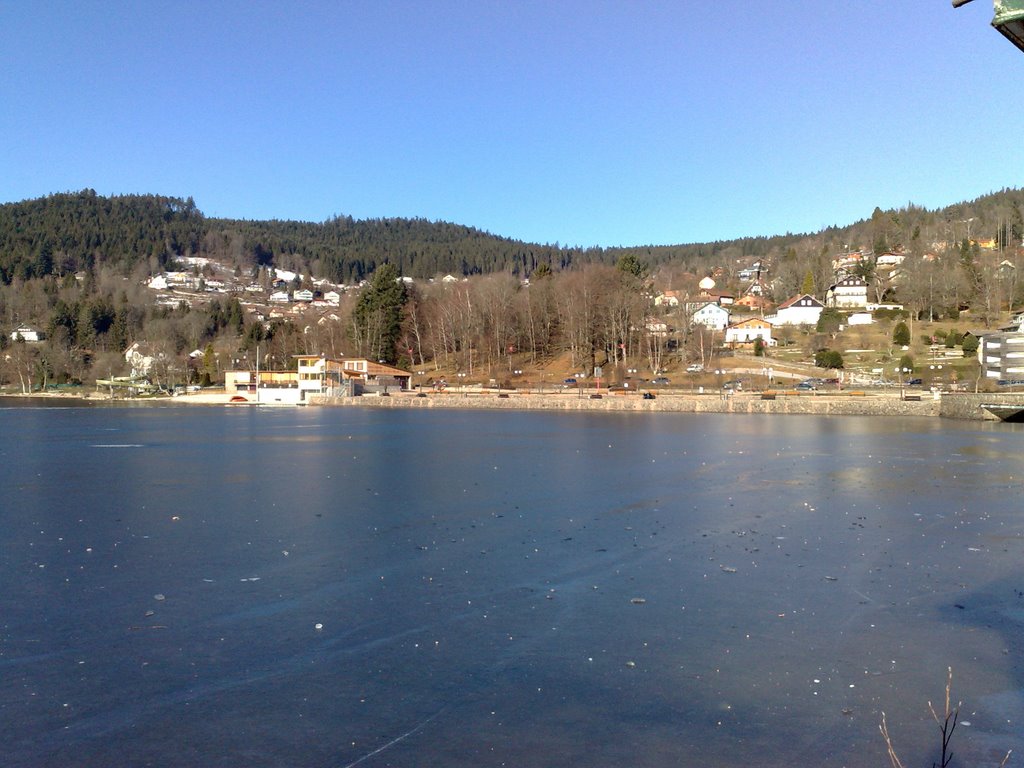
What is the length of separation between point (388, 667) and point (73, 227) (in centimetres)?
19796

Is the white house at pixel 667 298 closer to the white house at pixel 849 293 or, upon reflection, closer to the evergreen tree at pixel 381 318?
the white house at pixel 849 293

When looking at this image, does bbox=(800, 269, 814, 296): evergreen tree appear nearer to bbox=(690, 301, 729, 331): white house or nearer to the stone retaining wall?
bbox=(690, 301, 729, 331): white house

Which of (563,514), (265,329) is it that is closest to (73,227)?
(265,329)

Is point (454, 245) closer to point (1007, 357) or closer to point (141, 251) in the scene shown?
point (141, 251)

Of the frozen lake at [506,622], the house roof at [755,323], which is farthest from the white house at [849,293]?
the frozen lake at [506,622]

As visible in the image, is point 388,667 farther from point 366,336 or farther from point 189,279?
point 189,279

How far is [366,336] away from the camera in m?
87.5

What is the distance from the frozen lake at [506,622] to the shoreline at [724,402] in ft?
108

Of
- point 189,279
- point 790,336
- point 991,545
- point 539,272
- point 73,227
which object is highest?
point 73,227

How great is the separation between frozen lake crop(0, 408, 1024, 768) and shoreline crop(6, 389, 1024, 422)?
33.0m

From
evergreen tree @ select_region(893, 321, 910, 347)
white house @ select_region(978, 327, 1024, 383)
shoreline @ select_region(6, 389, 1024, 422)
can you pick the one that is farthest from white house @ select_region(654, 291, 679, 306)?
white house @ select_region(978, 327, 1024, 383)

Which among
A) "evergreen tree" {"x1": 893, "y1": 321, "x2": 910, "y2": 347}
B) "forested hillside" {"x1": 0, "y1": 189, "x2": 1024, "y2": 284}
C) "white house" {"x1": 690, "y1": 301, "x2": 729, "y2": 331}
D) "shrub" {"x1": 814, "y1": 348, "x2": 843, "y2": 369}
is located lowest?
"shrub" {"x1": 814, "y1": 348, "x2": 843, "y2": 369}

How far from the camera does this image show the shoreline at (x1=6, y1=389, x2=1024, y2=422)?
4796cm

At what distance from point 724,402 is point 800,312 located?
40534 mm
